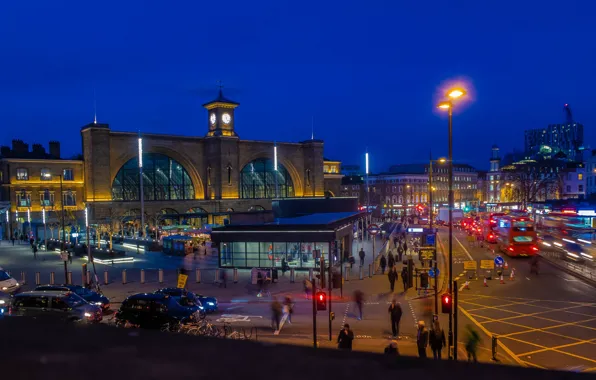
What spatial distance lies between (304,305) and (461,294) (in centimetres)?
841

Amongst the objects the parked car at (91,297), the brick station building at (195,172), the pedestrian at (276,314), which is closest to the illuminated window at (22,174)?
the brick station building at (195,172)

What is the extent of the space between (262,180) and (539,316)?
237ft

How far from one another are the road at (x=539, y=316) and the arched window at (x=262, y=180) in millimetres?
59991

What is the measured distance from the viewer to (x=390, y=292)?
2445 cm

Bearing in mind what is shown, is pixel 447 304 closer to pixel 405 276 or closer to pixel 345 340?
pixel 345 340

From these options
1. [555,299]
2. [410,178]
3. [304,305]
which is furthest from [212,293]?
[410,178]

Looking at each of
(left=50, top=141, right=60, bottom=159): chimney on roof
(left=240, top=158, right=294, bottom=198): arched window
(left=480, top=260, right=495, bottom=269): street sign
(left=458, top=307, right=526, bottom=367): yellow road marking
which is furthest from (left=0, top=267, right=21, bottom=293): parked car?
(left=240, top=158, right=294, bottom=198): arched window

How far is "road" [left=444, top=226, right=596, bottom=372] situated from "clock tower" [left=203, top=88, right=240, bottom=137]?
2240 inches

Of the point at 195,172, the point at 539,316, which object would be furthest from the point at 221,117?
the point at 539,316

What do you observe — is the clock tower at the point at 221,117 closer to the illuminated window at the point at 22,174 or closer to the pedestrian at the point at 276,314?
the illuminated window at the point at 22,174

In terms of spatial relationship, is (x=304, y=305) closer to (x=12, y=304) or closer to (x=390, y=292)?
(x=390, y=292)

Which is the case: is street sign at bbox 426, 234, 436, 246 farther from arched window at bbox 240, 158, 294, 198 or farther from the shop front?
arched window at bbox 240, 158, 294, 198

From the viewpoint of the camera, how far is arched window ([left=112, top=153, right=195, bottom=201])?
71312mm

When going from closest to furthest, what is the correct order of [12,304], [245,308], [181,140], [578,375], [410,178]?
[578,375], [12,304], [245,308], [181,140], [410,178]
